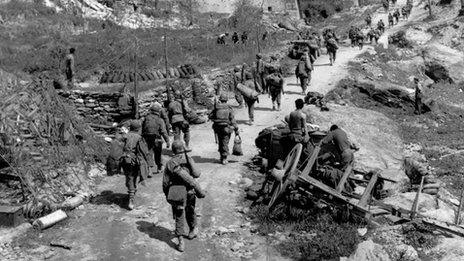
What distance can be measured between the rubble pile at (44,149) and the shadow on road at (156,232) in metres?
1.66

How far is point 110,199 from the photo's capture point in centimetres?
996

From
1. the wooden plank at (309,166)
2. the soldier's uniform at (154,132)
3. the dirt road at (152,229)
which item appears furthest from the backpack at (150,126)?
the wooden plank at (309,166)

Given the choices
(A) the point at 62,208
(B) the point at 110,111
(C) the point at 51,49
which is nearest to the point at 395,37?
(C) the point at 51,49

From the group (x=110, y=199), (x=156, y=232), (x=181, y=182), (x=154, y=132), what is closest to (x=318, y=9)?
(x=154, y=132)

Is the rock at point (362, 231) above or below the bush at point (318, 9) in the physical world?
below

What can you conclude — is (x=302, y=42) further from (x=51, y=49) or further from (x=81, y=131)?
(x=81, y=131)

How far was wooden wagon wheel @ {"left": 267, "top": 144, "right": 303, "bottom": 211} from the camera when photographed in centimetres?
856

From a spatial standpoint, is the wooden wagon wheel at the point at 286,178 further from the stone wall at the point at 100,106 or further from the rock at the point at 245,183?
the stone wall at the point at 100,106

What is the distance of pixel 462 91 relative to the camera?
2452cm

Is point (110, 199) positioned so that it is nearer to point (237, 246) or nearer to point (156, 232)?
point (156, 232)

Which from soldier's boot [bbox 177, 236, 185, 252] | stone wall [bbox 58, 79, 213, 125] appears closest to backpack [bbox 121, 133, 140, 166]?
soldier's boot [bbox 177, 236, 185, 252]

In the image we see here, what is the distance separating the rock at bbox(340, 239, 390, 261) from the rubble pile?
5.20 m

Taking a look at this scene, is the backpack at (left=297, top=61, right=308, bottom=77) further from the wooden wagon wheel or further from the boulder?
the boulder

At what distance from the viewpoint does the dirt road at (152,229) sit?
8.06 metres
